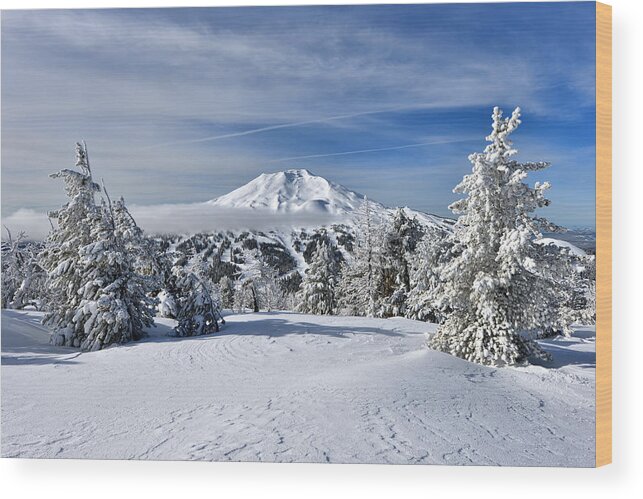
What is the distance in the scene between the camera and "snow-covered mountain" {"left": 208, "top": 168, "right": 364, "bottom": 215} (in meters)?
7.16

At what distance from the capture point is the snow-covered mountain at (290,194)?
7.16 metres

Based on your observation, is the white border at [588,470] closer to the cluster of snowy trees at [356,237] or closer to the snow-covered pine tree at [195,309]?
the cluster of snowy trees at [356,237]

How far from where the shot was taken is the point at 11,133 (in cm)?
728

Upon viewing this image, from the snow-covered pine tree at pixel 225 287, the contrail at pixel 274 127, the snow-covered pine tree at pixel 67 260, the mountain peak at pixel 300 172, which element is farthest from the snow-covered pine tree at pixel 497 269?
the snow-covered pine tree at pixel 67 260

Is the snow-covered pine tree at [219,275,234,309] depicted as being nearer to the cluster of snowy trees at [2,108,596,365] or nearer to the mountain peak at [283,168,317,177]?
the cluster of snowy trees at [2,108,596,365]

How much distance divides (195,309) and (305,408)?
224 inches

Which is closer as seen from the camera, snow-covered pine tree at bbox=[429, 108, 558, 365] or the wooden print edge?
the wooden print edge

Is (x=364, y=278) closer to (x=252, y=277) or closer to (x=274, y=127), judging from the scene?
(x=252, y=277)

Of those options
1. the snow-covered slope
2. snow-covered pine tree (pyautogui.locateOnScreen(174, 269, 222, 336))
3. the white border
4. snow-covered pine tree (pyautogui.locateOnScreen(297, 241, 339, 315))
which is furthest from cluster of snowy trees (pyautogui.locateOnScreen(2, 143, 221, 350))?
snow-covered pine tree (pyautogui.locateOnScreen(297, 241, 339, 315))

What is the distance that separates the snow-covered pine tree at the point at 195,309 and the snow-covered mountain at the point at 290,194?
4.31 metres

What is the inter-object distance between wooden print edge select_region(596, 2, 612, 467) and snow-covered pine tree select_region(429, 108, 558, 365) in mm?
844

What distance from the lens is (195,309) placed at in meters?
11.1

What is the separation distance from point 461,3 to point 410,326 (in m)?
7.60

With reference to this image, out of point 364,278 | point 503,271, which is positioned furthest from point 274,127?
point 364,278
